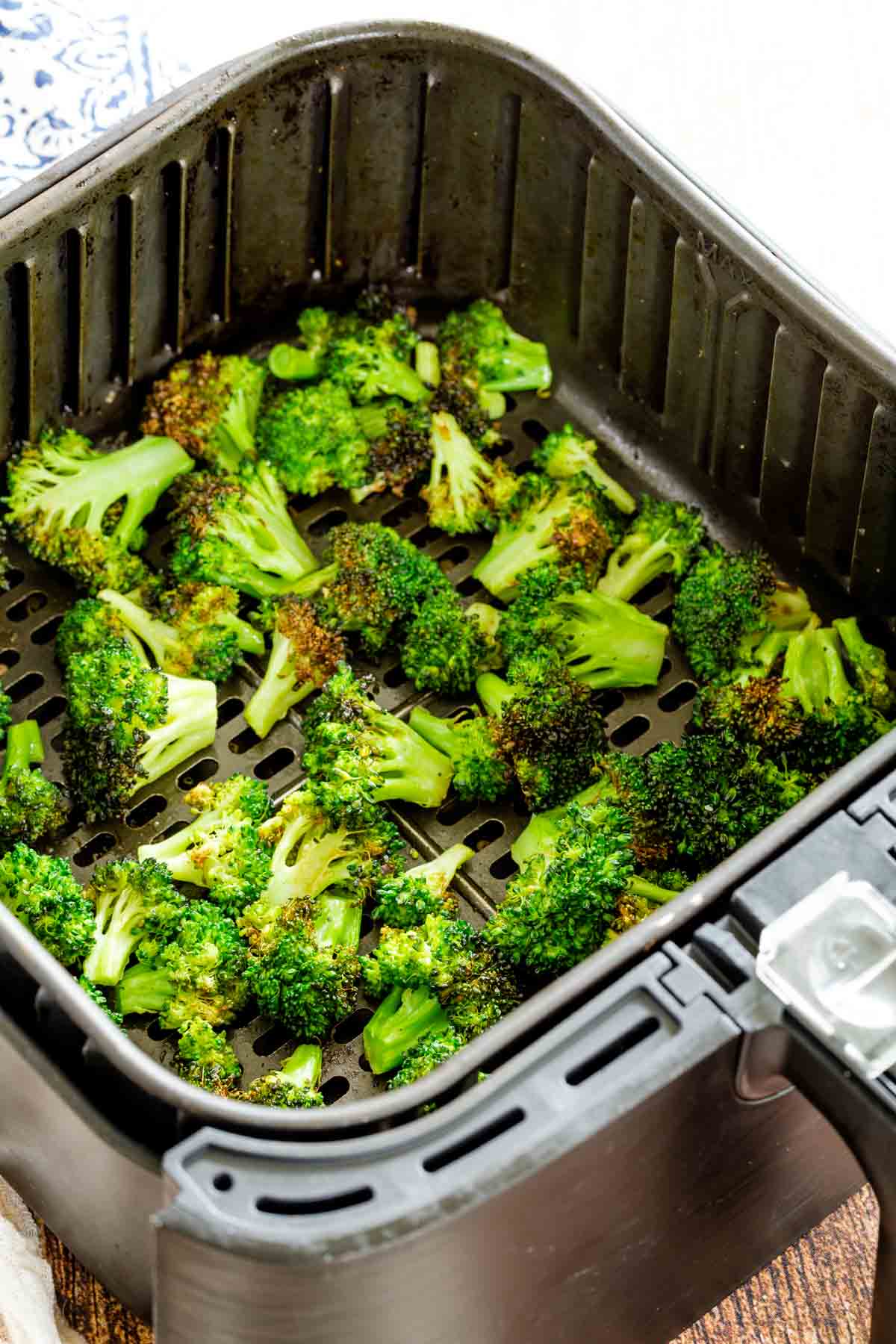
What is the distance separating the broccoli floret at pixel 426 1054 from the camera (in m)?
1.90

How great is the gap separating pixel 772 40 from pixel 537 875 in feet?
5.82

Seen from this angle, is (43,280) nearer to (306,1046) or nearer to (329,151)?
(329,151)

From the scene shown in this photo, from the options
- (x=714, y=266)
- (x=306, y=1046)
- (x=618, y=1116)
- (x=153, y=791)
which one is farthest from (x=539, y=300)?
(x=618, y=1116)

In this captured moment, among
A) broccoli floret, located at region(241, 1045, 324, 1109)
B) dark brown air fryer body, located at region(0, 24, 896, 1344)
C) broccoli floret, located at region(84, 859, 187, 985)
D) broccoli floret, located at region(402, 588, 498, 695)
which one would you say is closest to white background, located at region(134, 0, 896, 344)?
dark brown air fryer body, located at region(0, 24, 896, 1344)

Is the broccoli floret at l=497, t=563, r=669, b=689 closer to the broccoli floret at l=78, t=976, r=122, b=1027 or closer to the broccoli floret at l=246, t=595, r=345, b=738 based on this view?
the broccoli floret at l=246, t=595, r=345, b=738

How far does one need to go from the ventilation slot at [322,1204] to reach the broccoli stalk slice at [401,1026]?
1.46ft

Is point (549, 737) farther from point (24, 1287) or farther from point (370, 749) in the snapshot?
point (24, 1287)

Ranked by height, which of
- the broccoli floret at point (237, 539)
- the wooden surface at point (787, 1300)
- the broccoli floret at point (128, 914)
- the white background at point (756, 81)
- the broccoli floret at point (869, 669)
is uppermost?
the white background at point (756, 81)

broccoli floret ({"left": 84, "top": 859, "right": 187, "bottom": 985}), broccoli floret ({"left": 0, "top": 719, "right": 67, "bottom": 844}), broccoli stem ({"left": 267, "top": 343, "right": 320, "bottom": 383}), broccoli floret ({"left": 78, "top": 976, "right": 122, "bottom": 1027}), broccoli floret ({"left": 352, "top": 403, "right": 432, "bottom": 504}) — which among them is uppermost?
broccoli stem ({"left": 267, "top": 343, "right": 320, "bottom": 383})

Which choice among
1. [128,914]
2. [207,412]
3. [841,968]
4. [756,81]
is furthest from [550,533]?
[756,81]

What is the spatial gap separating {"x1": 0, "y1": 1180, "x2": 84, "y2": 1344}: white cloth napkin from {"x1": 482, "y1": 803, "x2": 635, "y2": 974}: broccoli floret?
0.54 m

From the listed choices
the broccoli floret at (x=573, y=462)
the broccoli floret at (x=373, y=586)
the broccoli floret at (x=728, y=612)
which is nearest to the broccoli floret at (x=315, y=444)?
the broccoli floret at (x=373, y=586)

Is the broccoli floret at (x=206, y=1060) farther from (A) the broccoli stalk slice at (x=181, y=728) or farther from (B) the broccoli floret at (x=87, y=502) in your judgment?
(B) the broccoli floret at (x=87, y=502)

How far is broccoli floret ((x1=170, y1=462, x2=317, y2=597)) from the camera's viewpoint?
89.0 inches
